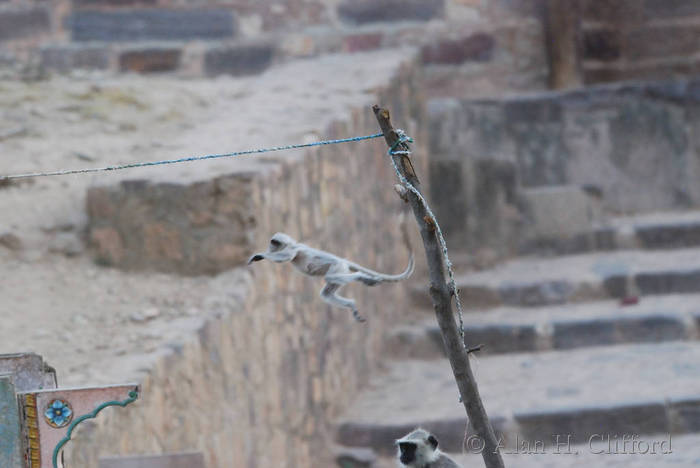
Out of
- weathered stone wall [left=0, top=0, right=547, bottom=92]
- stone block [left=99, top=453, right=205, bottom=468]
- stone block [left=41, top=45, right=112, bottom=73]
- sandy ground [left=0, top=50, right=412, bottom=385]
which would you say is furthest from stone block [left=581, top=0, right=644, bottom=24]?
stone block [left=99, top=453, right=205, bottom=468]

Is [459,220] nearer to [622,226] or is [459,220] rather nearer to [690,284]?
[622,226]

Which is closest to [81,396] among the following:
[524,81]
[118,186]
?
[118,186]

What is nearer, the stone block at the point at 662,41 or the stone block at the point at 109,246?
the stone block at the point at 109,246

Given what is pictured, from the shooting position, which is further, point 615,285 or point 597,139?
point 597,139

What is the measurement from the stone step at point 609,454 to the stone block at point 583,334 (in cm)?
85

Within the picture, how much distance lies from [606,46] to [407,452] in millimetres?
5515

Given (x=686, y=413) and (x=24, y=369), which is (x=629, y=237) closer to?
(x=686, y=413)

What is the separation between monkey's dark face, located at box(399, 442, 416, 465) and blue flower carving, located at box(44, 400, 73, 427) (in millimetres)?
555

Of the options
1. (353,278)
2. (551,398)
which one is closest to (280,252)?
(353,278)

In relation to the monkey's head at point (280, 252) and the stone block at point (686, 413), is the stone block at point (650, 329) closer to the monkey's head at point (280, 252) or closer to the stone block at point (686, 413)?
the stone block at point (686, 413)

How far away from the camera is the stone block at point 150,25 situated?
23.5 feet

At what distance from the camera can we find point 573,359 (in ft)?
15.0

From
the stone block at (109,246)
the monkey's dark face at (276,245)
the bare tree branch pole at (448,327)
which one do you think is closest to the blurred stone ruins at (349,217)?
the stone block at (109,246)

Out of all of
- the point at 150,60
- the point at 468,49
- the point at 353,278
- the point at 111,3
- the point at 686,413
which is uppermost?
the point at 111,3
